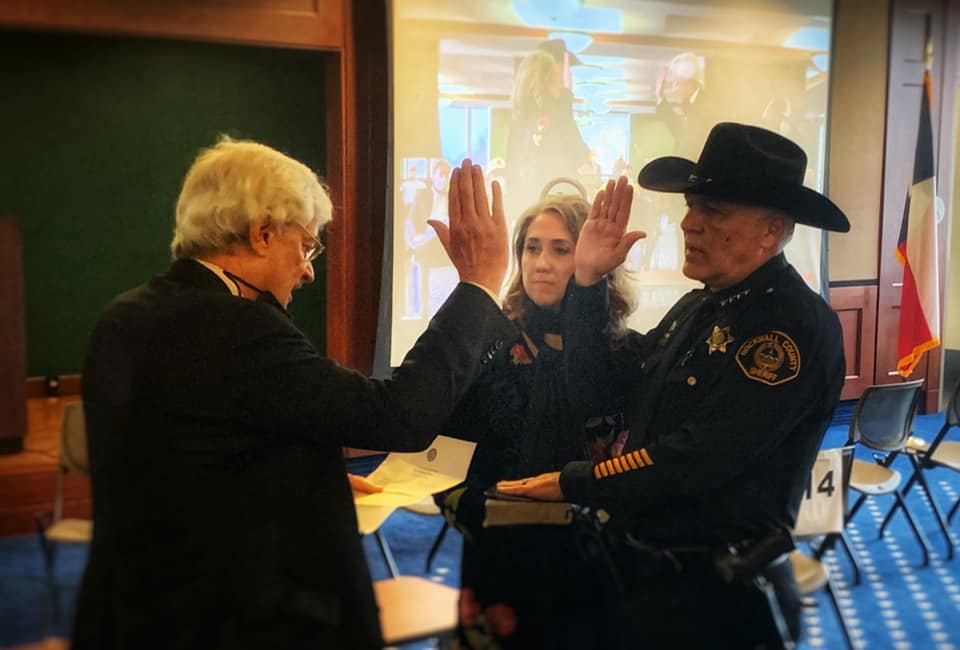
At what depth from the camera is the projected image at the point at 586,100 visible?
7.34 feet

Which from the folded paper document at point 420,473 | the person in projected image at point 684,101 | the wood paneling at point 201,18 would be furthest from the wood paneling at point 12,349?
the person in projected image at point 684,101

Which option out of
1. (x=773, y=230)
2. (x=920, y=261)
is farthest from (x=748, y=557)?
(x=920, y=261)

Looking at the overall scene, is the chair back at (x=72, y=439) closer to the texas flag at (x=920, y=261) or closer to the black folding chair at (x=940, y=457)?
the texas flag at (x=920, y=261)

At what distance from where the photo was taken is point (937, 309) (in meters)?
2.86

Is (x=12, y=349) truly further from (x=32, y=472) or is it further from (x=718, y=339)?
(x=718, y=339)

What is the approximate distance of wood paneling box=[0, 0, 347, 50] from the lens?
248 centimetres

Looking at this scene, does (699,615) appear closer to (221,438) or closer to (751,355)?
(751,355)

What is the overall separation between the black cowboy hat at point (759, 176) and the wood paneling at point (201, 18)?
185cm

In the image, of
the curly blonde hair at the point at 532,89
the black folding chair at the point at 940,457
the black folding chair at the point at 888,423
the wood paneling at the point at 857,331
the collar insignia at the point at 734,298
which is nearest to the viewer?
the collar insignia at the point at 734,298

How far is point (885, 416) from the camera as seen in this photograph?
10.6 feet

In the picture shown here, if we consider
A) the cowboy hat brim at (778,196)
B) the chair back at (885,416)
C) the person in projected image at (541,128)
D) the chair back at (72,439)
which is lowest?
the chair back at (885,416)

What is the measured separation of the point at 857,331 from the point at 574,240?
11.2 ft

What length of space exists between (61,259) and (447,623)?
64.3 inches

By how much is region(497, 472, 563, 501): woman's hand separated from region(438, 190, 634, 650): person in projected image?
0.05 meters
